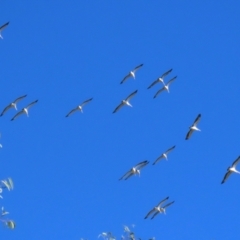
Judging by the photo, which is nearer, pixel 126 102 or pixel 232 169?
pixel 232 169

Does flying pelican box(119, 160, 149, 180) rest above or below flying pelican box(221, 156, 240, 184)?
above

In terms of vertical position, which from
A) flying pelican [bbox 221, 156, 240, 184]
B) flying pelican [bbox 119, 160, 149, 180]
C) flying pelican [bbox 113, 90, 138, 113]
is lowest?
flying pelican [bbox 221, 156, 240, 184]

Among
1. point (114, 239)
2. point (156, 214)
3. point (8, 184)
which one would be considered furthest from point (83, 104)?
point (8, 184)

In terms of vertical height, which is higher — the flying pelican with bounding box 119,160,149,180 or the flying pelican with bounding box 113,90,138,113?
the flying pelican with bounding box 113,90,138,113

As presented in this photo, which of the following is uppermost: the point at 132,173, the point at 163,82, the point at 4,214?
the point at 163,82

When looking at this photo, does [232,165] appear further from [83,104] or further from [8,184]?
[8,184]

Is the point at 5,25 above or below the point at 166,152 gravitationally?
above

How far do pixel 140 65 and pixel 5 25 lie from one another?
8403 millimetres

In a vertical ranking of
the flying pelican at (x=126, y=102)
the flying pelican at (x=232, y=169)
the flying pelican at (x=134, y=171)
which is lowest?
the flying pelican at (x=232, y=169)

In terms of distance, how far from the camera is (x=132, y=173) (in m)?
28.1

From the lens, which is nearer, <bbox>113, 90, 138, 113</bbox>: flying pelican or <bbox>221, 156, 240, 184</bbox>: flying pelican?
<bbox>221, 156, 240, 184</bbox>: flying pelican

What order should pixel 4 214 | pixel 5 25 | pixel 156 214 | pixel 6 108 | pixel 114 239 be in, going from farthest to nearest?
pixel 6 108 < pixel 156 214 < pixel 5 25 < pixel 114 239 < pixel 4 214

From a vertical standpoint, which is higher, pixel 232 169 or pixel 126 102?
pixel 126 102

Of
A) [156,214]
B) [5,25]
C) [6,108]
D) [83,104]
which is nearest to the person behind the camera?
[5,25]
